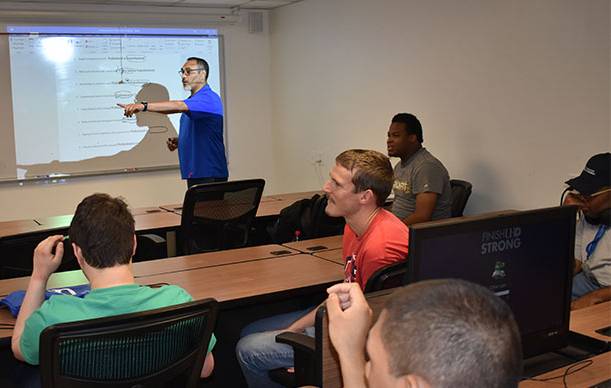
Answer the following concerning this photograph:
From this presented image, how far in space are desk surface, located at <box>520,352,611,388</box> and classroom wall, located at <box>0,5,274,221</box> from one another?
216 inches

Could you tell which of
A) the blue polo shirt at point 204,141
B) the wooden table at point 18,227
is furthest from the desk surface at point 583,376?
the blue polo shirt at point 204,141

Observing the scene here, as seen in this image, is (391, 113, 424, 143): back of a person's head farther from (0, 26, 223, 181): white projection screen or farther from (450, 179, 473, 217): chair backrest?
(0, 26, 223, 181): white projection screen

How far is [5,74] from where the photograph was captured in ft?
19.8

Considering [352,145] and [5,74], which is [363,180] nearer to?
[352,145]

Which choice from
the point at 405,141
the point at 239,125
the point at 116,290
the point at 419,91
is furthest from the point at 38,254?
the point at 239,125

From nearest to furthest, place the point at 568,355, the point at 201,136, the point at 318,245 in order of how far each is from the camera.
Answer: the point at 568,355, the point at 318,245, the point at 201,136

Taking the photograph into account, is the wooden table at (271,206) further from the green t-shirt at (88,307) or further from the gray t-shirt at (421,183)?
the green t-shirt at (88,307)

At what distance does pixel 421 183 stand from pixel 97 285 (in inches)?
104

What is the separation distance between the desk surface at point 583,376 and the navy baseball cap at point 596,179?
1.20m

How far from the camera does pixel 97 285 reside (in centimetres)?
205

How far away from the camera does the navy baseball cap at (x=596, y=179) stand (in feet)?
9.52

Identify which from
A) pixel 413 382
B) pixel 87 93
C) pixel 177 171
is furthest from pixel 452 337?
pixel 177 171

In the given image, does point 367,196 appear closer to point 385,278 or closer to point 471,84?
point 385,278

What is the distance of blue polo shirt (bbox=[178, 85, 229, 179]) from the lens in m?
5.29
